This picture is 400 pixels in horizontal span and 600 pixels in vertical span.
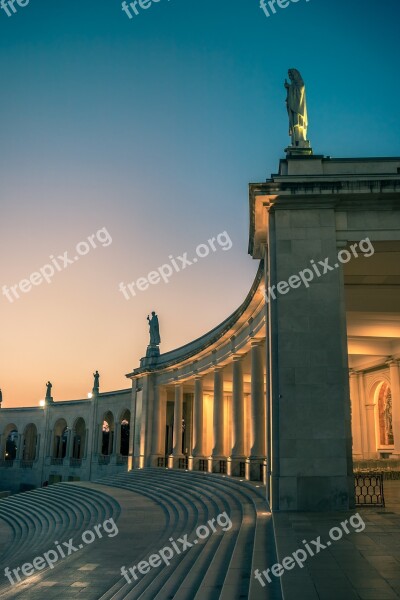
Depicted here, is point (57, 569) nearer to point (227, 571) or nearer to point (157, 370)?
point (227, 571)

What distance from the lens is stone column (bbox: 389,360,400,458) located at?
121ft

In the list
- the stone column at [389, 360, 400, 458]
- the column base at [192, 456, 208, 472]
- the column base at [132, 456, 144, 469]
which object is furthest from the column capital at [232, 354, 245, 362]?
the column base at [132, 456, 144, 469]

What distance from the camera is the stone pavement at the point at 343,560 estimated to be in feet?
25.9

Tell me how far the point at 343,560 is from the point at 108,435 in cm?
9586

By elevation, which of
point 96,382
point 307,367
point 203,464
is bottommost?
point 203,464

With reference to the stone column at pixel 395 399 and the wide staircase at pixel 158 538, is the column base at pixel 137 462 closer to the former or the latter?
the wide staircase at pixel 158 538

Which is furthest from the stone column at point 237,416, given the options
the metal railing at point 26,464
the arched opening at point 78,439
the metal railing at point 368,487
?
the arched opening at point 78,439

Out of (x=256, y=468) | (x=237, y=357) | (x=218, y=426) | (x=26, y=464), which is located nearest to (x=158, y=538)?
(x=256, y=468)

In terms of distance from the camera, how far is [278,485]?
16.3 meters

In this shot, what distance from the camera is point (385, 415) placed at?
41.4 metres

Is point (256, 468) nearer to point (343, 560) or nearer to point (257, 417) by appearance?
point (257, 417)

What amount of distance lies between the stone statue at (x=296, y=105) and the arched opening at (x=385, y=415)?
26856 mm

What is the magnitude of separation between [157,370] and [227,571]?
41680 millimetres

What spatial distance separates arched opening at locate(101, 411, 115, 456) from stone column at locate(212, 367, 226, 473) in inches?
1313
